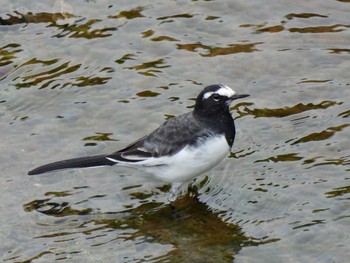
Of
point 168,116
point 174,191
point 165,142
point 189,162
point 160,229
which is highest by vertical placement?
point 165,142

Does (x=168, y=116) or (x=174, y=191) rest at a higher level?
(x=168, y=116)

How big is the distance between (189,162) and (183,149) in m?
0.15

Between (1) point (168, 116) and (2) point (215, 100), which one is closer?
(2) point (215, 100)

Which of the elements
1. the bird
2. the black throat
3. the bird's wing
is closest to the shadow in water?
the bird

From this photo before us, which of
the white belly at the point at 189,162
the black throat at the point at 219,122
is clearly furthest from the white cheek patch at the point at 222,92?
the white belly at the point at 189,162

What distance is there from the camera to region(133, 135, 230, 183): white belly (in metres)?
8.09

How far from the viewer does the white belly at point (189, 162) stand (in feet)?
26.6

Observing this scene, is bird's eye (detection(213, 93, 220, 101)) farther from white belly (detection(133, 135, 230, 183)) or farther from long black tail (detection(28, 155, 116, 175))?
long black tail (detection(28, 155, 116, 175))

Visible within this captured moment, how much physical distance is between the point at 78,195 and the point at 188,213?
40.9 inches

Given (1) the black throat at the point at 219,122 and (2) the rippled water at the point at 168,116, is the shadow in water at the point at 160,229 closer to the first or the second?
(2) the rippled water at the point at 168,116

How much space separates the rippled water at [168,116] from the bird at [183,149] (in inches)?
12.0

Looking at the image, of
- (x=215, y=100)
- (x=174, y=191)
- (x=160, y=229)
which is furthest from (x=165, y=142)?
(x=160, y=229)

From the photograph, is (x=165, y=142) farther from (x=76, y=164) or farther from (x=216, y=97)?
(x=76, y=164)

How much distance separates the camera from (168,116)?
9.57 meters
